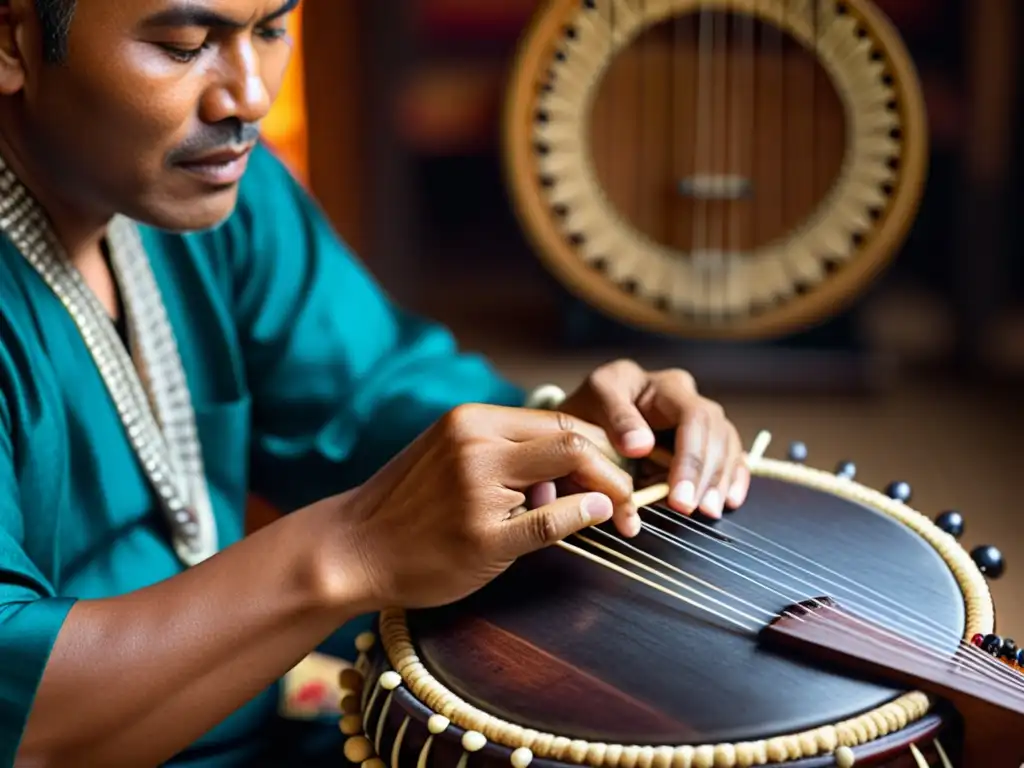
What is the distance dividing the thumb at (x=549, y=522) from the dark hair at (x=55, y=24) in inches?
16.1

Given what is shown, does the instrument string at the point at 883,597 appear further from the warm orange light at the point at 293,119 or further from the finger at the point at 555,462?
the warm orange light at the point at 293,119

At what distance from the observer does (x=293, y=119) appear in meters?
2.40

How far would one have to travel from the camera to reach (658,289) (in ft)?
7.19

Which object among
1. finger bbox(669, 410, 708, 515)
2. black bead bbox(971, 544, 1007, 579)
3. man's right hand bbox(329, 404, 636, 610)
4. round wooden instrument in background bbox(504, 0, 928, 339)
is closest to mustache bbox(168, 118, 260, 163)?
man's right hand bbox(329, 404, 636, 610)

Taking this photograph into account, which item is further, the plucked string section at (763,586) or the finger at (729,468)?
the finger at (729,468)

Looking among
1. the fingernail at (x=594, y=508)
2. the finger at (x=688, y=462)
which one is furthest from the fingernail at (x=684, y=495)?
the fingernail at (x=594, y=508)

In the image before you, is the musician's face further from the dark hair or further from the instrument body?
the instrument body

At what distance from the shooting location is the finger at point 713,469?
915 mm

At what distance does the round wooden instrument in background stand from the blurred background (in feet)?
0.59

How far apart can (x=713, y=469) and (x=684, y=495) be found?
48 millimetres

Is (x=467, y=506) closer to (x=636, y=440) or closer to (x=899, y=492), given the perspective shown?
(x=636, y=440)

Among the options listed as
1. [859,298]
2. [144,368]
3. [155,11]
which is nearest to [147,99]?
[155,11]

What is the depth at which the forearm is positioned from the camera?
0.79m

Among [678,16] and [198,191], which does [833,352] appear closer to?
[678,16]
